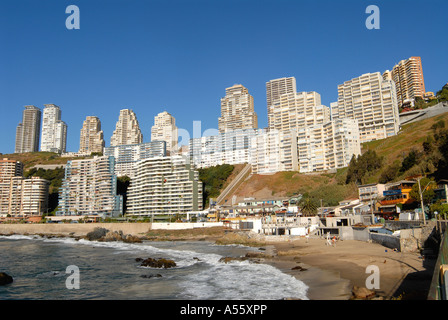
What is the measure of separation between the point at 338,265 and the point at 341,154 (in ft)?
303

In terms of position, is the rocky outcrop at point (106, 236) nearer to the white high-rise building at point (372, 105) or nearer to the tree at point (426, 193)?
the tree at point (426, 193)

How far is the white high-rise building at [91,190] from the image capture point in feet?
432

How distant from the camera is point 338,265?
31562mm

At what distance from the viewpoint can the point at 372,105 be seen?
442 ft

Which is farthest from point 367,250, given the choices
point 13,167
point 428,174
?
point 13,167

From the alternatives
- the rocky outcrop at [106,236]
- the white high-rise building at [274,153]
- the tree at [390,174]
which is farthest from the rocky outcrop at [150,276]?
the white high-rise building at [274,153]

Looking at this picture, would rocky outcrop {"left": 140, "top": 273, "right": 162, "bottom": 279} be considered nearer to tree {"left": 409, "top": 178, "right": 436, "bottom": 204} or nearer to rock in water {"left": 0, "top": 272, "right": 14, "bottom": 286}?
rock in water {"left": 0, "top": 272, "right": 14, "bottom": 286}

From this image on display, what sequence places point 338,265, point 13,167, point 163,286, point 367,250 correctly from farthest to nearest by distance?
point 13,167, point 367,250, point 338,265, point 163,286

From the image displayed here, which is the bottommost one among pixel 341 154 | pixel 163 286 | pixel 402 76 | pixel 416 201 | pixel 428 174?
pixel 163 286

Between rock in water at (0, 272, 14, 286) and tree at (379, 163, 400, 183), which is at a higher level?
tree at (379, 163, 400, 183)

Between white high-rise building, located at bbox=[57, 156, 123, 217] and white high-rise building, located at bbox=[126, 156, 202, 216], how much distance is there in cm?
995

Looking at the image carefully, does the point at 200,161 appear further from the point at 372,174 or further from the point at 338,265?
the point at 338,265

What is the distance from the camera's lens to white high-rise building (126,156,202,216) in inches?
4515

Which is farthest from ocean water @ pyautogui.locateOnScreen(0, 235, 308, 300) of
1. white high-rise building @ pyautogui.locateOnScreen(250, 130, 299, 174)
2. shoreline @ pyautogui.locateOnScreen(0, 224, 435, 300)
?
white high-rise building @ pyautogui.locateOnScreen(250, 130, 299, 174)
